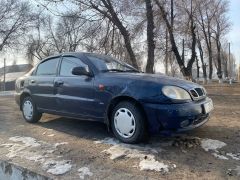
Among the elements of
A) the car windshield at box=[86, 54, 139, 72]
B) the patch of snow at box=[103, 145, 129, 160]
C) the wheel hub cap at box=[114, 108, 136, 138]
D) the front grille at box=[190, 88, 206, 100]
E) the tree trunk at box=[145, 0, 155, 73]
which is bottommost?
the patch of snow at box=[103, 145, 129, 160]

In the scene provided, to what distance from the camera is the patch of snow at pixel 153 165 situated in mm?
4609

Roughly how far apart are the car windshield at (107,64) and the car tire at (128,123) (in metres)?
0.90

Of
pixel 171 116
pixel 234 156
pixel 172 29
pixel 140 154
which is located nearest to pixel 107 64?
pixel 171 116

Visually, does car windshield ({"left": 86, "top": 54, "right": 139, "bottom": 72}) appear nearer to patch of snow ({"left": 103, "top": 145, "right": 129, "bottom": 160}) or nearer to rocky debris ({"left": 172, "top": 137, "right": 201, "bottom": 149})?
patch of snow ({"left": 103, "top": 145, "right": 129, "bottom": 160})

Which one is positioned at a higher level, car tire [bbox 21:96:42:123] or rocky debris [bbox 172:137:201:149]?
car tire [bbox 21:96:42:123]

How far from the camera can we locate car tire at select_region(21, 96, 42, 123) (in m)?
7.48

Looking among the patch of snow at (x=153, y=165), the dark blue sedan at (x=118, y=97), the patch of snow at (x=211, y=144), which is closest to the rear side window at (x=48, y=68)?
the dark blue sedan at (x=118, y=97)

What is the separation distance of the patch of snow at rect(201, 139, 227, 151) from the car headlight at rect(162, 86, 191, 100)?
75 centimetres

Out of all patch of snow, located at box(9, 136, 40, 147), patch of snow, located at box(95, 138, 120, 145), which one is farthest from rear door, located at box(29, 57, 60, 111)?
patch of snow, located at box(95, 138, 120, 145)

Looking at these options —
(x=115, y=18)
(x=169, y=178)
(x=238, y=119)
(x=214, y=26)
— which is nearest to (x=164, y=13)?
(x=115, y=18)

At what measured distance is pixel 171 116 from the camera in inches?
199

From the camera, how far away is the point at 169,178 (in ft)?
14.3

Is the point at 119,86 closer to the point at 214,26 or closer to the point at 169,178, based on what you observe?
the point at 169,178

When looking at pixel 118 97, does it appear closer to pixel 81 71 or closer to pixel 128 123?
pixel 128 123
